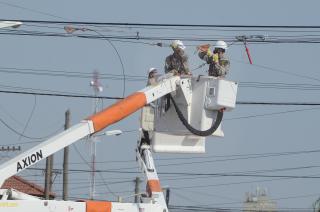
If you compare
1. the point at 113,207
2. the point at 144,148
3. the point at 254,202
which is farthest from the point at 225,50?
the point at 254,202

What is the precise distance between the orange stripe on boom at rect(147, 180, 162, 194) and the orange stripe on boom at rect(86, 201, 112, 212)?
4.63ft

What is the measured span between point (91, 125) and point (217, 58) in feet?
10.1

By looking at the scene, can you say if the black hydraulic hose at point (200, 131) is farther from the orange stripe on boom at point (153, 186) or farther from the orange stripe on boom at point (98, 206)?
the orange stripe on boom at point (98, 206)

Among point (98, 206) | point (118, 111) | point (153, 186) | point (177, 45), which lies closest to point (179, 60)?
point (177, 45)

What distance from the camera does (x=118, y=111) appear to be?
1435 centimetres

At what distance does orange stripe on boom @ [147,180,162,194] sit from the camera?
14.4m

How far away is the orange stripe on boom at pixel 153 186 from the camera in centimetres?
1438

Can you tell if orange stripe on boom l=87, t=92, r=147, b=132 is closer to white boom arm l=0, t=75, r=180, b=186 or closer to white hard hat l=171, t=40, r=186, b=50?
white boom arm l=0, t=75, r=180, b=186

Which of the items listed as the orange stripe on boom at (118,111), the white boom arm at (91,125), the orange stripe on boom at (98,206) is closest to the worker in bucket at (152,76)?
the white boom arm at (91,125)

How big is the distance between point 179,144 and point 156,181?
1.21 m

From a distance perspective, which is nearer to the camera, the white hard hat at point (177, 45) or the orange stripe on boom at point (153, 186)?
the orange stripe on boom at point (153, 186)

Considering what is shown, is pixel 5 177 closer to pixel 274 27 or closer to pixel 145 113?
pixel 145 113

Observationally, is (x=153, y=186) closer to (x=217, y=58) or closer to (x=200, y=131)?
(x=200, y=131)

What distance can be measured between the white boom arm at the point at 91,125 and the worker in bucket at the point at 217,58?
72 cm
